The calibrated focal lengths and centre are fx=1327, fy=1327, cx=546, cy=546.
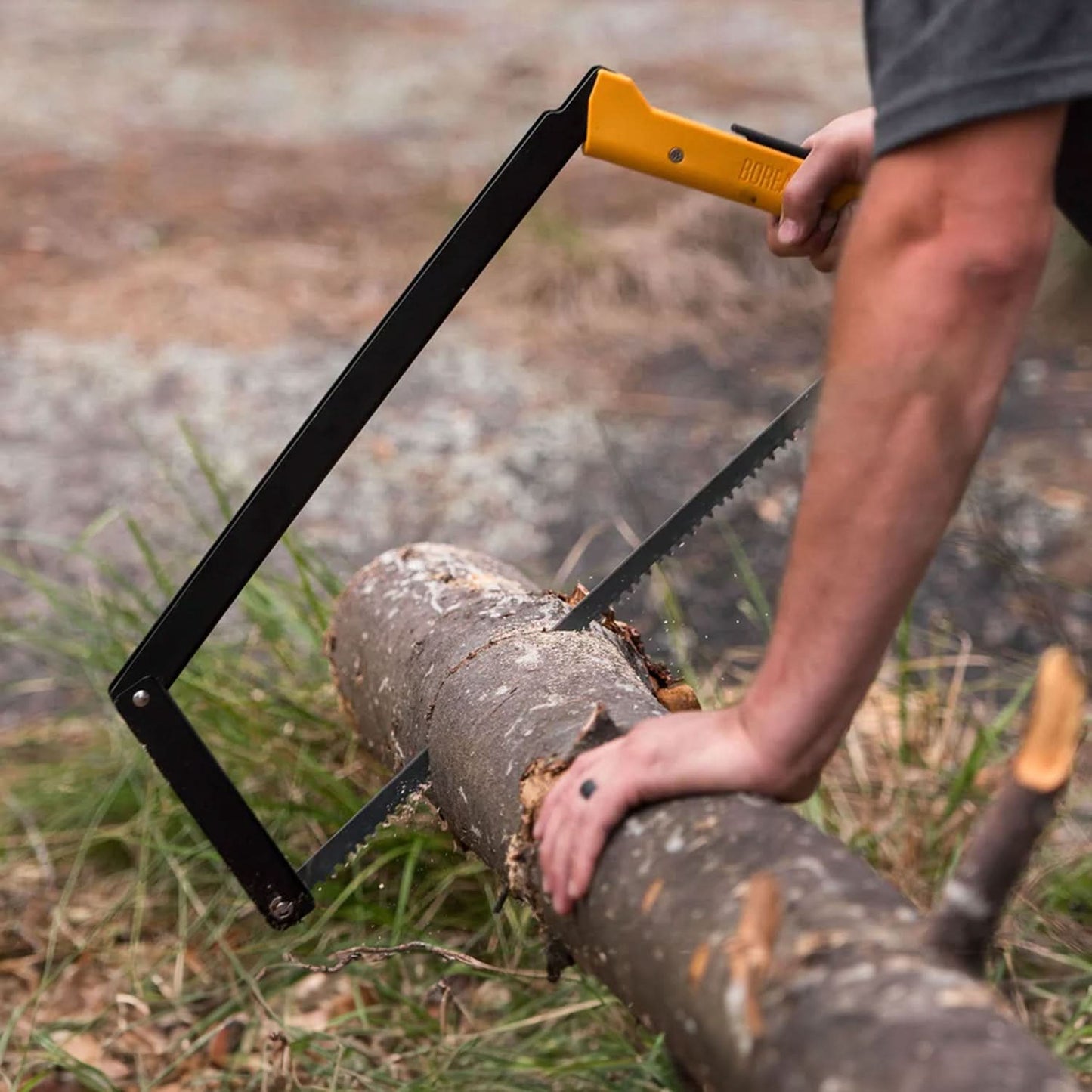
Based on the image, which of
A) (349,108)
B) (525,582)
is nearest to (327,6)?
(349,108)

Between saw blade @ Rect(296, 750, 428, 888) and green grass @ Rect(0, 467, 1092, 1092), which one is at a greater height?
saw blade @ Rect(296, 750, 428, 888)

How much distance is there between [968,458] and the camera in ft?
4.42

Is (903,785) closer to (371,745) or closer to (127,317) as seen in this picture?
(371,745)

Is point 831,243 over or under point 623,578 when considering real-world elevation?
over

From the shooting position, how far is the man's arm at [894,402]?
1.27 metres

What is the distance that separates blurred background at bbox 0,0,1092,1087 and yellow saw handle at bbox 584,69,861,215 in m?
0.58

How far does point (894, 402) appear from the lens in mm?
1305

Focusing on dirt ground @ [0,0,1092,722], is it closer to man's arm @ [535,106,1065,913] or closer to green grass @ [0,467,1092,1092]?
green grass @ [0,467,1092,1092]

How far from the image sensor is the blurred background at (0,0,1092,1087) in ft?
9.75

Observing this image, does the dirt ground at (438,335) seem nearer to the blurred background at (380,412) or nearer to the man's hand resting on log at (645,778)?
the blurred background at (380,412)

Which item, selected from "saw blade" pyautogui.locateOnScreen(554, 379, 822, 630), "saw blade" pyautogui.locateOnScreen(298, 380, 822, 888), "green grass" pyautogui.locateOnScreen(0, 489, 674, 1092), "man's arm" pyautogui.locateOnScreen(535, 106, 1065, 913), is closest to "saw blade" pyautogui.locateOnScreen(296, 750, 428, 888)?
"saw blade" pyautogui.locateOnScreen(298, 380, 822, 888)

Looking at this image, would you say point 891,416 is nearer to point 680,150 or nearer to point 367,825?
point 680,150

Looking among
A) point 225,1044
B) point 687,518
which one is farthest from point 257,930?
point 687,518

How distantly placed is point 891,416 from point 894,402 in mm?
15
